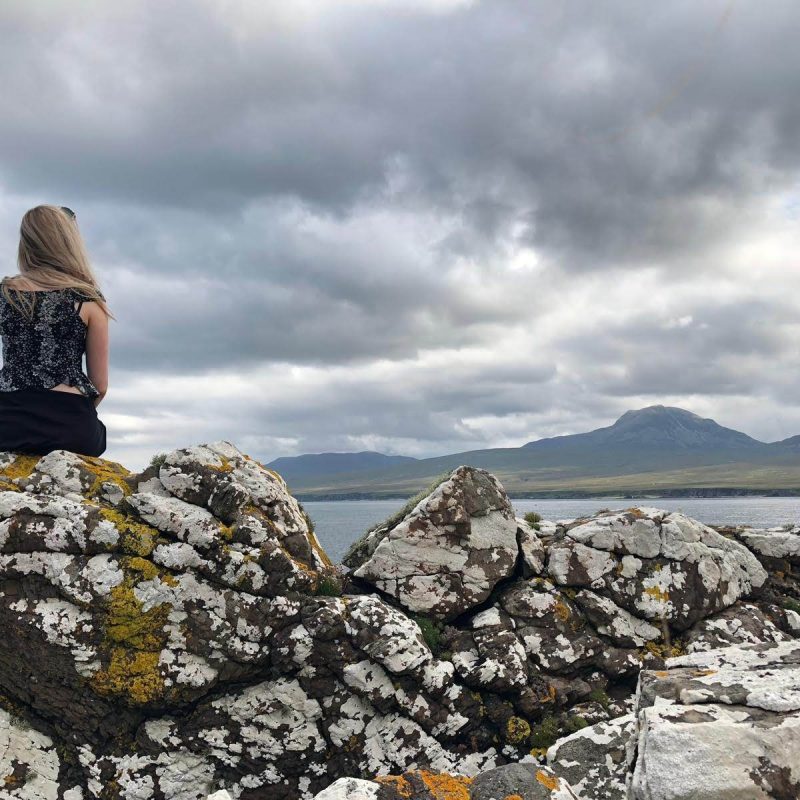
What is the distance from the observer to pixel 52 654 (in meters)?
11.7

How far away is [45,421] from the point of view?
13258 mm

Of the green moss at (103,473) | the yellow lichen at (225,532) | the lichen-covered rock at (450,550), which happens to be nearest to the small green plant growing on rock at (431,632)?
the lichen-covered rock at (450,550)

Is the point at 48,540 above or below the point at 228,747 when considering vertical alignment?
above

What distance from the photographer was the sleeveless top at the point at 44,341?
1238cm

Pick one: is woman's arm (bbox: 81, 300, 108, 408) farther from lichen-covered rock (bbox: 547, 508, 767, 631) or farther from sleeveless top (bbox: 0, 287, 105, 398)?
lichen-covered rock (bbox: 547, 508, 767, 631)

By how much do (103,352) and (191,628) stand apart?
5.98 meters

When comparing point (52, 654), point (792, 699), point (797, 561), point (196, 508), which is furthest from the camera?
point (797, 561)

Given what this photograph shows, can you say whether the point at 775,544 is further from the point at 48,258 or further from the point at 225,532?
the point at 48,258

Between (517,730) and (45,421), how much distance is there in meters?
12.1

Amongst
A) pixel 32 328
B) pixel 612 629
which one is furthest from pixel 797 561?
pixel 32 328

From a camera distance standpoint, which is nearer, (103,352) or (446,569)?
(103,352)

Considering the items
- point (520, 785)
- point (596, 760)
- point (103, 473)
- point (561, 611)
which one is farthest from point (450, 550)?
point (103, 473)

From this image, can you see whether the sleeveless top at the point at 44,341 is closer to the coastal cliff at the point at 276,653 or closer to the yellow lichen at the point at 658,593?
the coastal cliff at the point at 276,653

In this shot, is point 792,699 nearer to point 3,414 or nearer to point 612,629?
point 612,629
